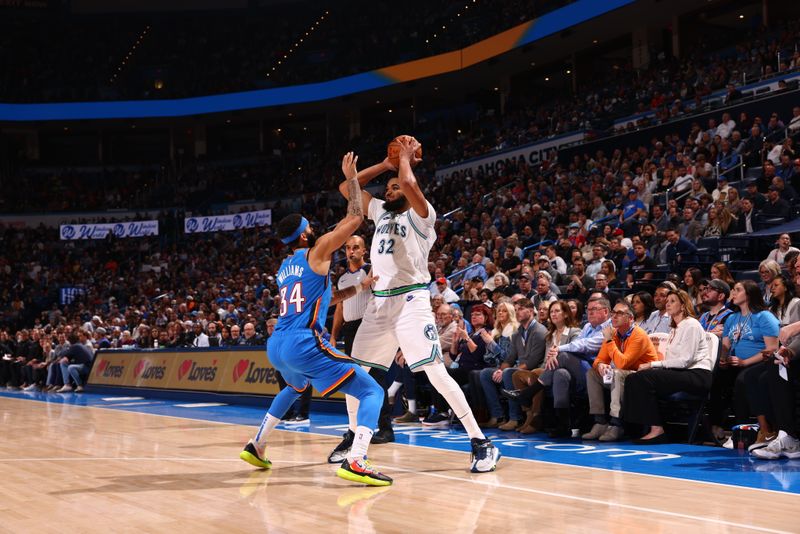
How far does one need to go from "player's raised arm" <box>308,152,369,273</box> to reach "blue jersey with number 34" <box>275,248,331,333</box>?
9 cm

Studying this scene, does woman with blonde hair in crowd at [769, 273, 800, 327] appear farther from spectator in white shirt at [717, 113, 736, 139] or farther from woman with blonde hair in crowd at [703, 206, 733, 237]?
spectator in white shirt at [717, 113, 736, 139]

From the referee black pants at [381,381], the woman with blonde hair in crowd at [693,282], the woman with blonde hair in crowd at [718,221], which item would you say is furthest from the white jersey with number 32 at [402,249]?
the woman with blonde hair in crowd at [718,221]

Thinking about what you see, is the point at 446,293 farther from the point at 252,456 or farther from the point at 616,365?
the point at 252,456

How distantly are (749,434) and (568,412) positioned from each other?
181 cm

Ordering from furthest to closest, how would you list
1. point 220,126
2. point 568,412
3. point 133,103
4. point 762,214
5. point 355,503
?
point 220,126, point 133,103, point 762,214, point 568,412, point 355,503

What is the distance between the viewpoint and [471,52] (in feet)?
107

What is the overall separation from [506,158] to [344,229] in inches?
872

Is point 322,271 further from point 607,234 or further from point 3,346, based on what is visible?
point 3,346

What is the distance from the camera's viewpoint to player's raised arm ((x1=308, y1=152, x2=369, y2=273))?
19.4 feet

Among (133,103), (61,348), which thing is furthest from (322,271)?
(133,103)

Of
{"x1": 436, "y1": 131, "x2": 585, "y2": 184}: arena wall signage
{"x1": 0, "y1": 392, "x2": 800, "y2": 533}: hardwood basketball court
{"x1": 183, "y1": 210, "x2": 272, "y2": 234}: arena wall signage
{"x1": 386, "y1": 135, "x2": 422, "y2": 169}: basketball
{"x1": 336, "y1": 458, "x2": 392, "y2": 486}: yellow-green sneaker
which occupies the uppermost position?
{"x1": 436, "y1": 131, "x2": 585, "y2": 184}: arena wall signage

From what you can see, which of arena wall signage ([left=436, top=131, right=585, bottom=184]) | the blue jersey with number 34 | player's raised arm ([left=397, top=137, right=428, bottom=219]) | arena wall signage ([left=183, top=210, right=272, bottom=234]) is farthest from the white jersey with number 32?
arena wall signage ([left=183, top=210, right=272, bottom=234])

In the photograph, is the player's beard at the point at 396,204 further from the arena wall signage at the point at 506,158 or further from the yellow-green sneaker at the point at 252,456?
the arena wall signage at the point at 506,158

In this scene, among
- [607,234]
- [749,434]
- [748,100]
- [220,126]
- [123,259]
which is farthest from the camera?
[220,126]
